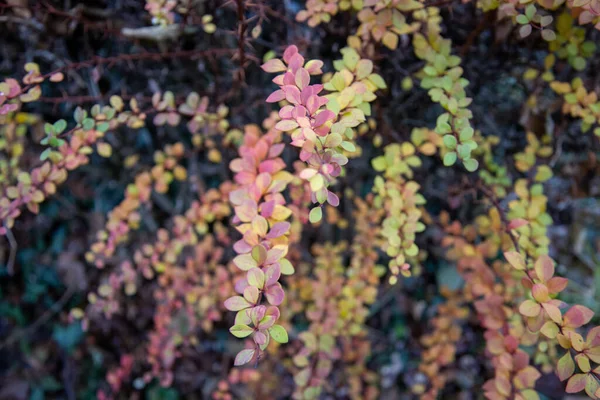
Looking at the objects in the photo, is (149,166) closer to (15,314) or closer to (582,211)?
(15,314)

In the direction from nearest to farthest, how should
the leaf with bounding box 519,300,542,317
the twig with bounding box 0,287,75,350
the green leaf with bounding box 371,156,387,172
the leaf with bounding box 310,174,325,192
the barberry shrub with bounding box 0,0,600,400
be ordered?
the leaf with bounding box 310,174,325,192, the leaf with bounding box 519,300,542,317, the barberry shrub with bounding box 0,0,600,400, the green leaf with bounding box 371,156,387,172, the twig with bounding box 0,287,75,350

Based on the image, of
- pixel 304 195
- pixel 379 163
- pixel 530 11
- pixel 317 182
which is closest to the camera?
pixel 317 182

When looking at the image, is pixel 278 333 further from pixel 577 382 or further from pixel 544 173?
pixel 544 173

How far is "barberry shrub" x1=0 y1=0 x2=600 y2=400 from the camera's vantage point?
0.81 metres

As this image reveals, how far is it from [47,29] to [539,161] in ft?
4.74

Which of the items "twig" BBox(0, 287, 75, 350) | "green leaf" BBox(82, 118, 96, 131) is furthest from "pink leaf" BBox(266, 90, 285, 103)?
"twig" BBox(0, 287, 75, 350)

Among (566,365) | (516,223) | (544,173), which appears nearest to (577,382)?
(566,365)

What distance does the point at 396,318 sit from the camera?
1624mm

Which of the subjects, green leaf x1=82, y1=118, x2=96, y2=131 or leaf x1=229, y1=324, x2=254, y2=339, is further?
green leaf x1=82, y1=118, x2=96, y2=131

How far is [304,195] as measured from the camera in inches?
46.5

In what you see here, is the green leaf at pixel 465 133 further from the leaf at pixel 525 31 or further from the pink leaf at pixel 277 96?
the pink leaf at pixel 277 96

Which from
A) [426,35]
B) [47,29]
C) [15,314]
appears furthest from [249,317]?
[15,314]

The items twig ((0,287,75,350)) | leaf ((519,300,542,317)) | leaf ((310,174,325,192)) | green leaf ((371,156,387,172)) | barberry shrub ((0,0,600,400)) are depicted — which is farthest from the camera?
twig ((0,287,75,350))

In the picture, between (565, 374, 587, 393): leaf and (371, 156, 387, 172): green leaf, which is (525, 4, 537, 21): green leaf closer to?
(371, 156, 387, 172): green leaf
